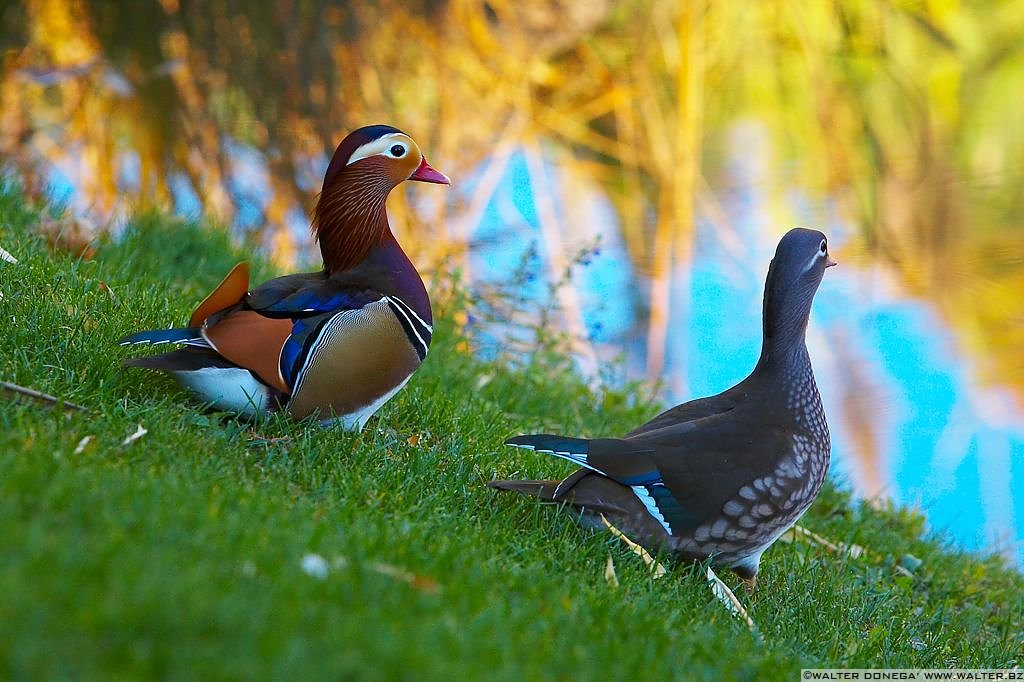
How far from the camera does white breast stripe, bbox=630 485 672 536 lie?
366 cm

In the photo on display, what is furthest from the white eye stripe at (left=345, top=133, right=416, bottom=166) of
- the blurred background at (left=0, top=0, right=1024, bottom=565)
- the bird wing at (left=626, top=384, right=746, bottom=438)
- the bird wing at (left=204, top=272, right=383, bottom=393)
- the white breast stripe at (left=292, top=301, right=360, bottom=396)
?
the blurred background at (left=0, top=0, right=1024, bottom=565)

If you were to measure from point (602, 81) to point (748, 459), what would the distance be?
890 centimetres

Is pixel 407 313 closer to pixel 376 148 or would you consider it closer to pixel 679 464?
pixel 376 148

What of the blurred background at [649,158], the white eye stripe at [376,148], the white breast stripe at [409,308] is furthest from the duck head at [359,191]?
the blurred background at [649,158]

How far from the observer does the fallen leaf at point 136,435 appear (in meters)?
3.30

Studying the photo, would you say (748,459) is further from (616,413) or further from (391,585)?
(616,413)

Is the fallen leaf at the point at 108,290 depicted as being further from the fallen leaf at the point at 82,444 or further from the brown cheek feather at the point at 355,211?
the fallen leaf at the point at 82,444

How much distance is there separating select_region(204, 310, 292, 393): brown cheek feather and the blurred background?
2827mm

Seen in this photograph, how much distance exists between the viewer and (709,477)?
365 centimetres

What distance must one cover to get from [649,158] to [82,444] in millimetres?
8498

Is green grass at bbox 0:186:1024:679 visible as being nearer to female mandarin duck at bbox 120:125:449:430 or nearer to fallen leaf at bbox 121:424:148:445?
fallen leaf at bbox 121:424:148:445

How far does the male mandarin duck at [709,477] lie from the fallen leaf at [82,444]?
126 centimetres

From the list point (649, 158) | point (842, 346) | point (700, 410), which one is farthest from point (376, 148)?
point (649, 158)

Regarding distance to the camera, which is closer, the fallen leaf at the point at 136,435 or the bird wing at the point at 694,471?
the fallen leaf at the point at 136,435
